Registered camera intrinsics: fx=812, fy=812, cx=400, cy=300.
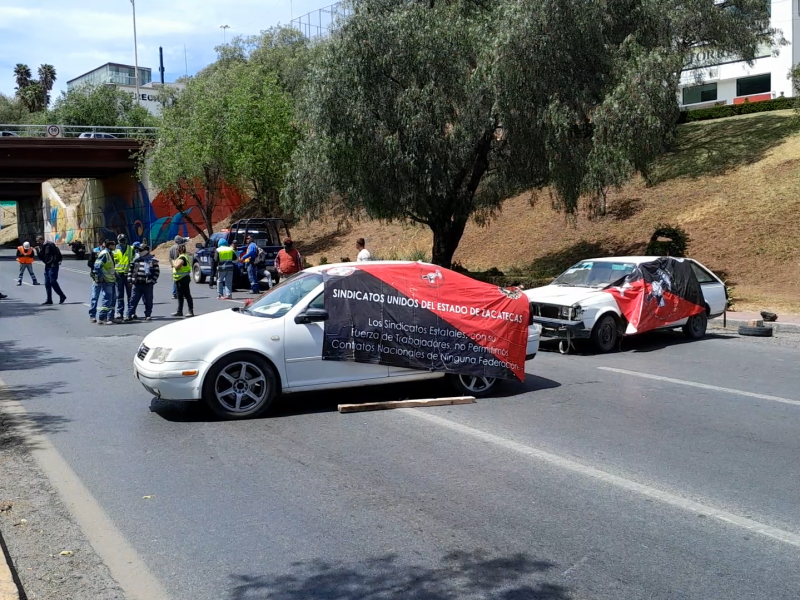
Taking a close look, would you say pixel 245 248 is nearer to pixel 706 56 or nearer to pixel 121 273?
pixel 121 273

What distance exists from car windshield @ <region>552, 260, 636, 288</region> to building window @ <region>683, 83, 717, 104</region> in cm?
4333

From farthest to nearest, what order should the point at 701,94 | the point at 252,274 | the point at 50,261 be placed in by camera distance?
the point at 701,94
the point at 252,274
the point at 50,261

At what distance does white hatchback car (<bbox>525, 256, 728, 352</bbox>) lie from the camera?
12.6 m

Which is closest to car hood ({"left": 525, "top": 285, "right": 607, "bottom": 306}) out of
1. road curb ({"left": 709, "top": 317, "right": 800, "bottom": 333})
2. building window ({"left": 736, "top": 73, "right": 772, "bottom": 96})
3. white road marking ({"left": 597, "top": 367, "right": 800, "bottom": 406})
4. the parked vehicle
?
white road marking ({"left": 597, "top": 367, "right": 800, "bottom": 406})

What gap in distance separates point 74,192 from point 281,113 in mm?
45413

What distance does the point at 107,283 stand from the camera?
1670 centimetres

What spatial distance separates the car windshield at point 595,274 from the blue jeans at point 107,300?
9.02 meters

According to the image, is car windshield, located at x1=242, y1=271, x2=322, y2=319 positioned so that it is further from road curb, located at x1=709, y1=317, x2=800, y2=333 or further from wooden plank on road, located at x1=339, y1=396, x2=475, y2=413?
road curb, located at x1=709, y1=317, x2=800, y2=333

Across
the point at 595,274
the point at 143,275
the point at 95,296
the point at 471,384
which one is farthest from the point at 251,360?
the point at 95,296

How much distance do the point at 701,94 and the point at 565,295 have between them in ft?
154

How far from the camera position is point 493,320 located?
30.4 ft

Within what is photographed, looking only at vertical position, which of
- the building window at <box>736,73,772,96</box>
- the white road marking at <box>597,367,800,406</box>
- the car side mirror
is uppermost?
the building window at <box>736,73,772,96</box>

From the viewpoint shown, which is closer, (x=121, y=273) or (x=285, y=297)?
(x=285, y=297)

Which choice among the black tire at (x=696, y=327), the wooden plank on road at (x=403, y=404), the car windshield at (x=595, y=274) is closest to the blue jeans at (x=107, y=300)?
the car windshield at (x=595, y=274)
